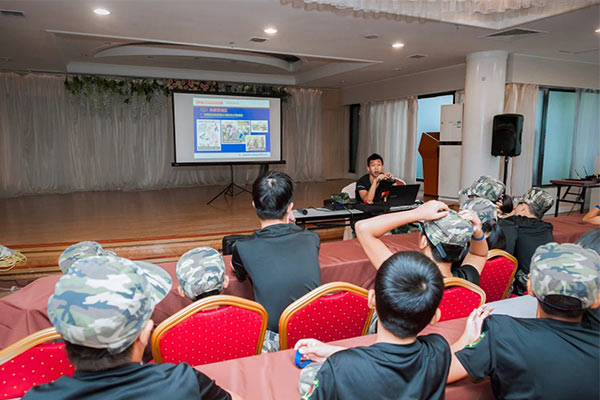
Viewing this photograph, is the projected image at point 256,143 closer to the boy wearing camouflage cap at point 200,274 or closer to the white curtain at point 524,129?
the white curtain at point 524,129

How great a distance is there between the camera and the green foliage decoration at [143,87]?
27.7ft

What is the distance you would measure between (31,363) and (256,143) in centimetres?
734

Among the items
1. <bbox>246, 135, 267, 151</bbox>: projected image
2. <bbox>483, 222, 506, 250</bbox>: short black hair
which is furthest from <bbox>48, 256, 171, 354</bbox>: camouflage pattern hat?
<bbox>246, 135, 267, 151</bbox>: projected image

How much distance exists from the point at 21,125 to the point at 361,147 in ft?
25.8

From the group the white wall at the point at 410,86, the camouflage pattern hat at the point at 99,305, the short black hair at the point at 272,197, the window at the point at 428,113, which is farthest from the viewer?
the window at the point at 428,113

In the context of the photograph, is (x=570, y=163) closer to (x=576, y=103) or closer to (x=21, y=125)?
(x=576, y=103)

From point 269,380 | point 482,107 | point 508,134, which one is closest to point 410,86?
point 482,107

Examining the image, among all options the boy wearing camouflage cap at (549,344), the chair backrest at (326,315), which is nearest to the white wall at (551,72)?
the chair backrest at (326,315)

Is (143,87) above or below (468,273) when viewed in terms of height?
above

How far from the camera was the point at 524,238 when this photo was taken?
2.50m

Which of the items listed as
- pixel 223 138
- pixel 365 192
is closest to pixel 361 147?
pixel 223 138

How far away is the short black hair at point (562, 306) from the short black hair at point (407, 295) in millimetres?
320

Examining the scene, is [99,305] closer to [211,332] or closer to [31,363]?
[31,363]

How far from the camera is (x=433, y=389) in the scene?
963 millimetres
